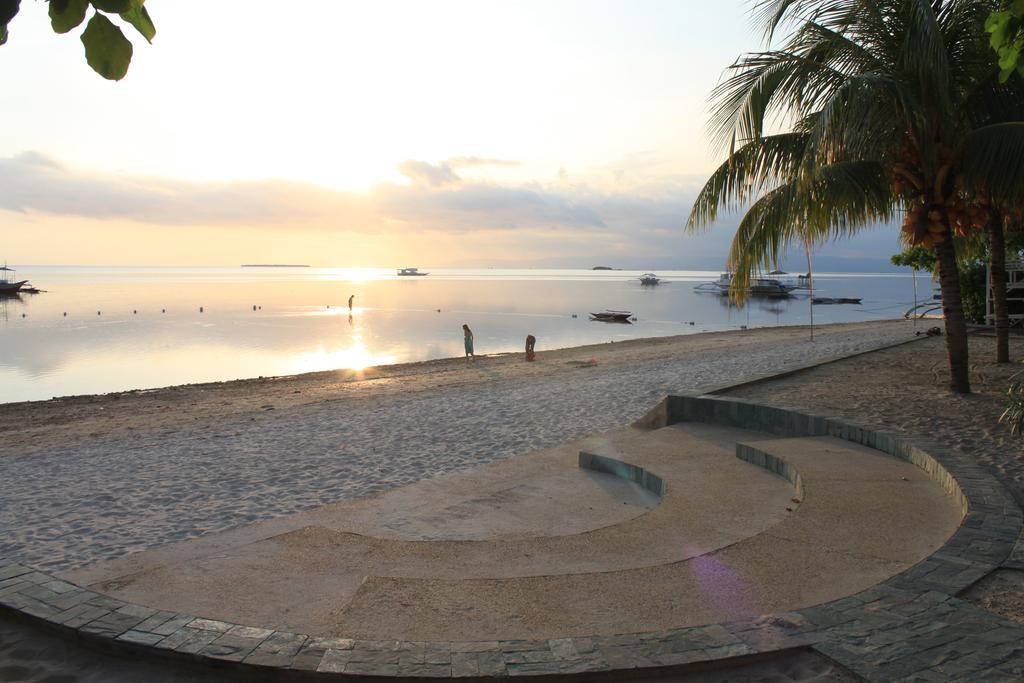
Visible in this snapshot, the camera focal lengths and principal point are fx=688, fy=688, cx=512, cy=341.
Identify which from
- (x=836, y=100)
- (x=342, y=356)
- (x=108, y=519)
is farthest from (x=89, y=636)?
(x=342, y=356)

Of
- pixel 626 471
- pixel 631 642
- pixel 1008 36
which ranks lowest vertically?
pixel 626 471

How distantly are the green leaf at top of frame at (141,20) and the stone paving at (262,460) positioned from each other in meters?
4.45

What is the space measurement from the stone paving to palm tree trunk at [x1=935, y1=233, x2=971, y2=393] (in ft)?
15.5

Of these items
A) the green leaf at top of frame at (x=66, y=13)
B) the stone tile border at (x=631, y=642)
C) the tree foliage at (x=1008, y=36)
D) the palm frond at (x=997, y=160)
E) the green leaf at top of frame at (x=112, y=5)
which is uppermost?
the palm frond at (x=997, y=160)

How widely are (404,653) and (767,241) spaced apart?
8.96 metres

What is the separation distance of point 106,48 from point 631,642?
121 inches

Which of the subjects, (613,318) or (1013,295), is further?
(613,318)

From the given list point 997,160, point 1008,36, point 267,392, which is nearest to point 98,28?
point 1008,36

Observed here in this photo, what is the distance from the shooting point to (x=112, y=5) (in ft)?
5.24

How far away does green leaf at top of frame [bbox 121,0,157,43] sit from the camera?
5.51ft

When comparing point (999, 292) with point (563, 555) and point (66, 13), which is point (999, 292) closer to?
point (563, 555)

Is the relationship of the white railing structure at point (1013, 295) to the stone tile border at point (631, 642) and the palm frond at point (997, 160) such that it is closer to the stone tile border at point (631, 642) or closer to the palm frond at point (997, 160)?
the palm frond at point (997, 160)

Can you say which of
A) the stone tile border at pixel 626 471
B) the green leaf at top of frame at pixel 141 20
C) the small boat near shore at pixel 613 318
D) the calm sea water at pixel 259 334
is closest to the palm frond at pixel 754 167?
the stone tile border at pixel 626 471

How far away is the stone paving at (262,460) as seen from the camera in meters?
5.80
